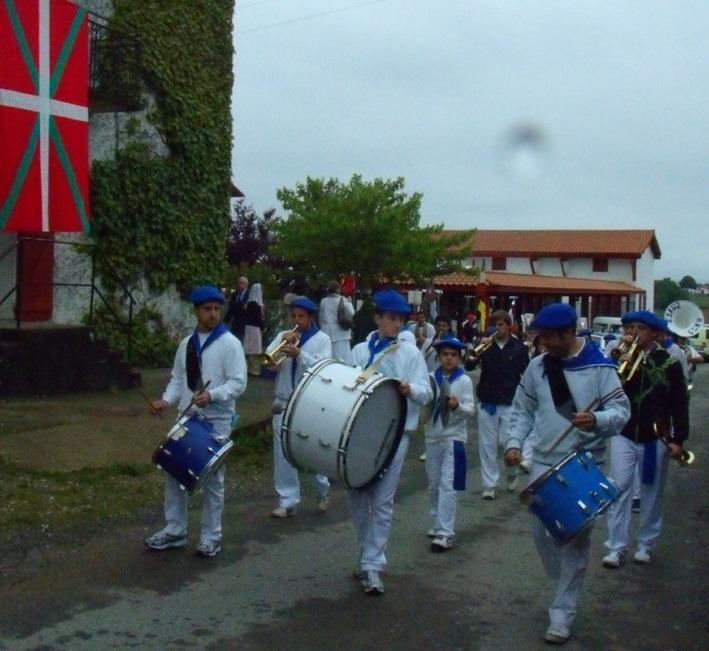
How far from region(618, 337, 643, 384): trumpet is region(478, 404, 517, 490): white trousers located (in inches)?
92.4

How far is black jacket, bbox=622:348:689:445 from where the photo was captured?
790cm

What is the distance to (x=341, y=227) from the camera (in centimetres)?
3108

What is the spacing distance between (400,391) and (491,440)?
4.17 m

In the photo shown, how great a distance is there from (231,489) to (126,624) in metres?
4.25

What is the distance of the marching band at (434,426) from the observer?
237 inches

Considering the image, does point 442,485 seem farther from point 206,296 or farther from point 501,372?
point 501,372

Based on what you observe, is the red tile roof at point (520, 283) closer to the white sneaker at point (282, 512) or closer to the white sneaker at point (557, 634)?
the white sneaker at point (282, 512)

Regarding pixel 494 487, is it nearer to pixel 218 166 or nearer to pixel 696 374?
pixel 218 166

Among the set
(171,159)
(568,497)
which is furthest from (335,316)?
(568,497)

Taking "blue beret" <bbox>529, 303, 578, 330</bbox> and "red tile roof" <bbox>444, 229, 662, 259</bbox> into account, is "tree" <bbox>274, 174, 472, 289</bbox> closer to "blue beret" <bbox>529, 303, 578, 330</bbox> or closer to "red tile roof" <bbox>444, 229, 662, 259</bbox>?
"blue beret" <bbox>529, 303, 578, 330</bbox>

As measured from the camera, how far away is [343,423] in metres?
6.36

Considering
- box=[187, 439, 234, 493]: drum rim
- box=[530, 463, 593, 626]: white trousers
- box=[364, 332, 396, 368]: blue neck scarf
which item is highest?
box=[364, 332, 396, 368]: blue neck scarf

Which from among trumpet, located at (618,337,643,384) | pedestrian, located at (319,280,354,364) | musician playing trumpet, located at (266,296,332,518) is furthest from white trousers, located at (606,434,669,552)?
pedestrian, located at (319,280,354,364)

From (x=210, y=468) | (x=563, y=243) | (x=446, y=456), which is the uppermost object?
(x=563, y=243)
